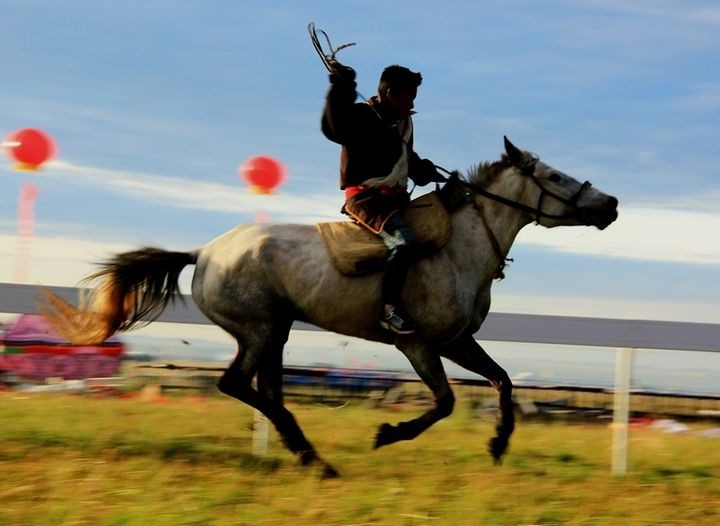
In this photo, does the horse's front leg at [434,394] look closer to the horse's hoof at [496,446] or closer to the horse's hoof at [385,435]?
the horse's hoof at [385,435]

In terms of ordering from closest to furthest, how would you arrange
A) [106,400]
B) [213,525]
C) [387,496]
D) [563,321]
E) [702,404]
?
[213,525], [387,496], [563,321], [106,400], [702,404]

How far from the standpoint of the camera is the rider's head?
6.15 meters

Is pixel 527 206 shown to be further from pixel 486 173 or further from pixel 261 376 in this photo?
pixel 261 376

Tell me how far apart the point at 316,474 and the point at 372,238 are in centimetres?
157

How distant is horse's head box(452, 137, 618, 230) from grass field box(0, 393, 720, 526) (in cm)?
171

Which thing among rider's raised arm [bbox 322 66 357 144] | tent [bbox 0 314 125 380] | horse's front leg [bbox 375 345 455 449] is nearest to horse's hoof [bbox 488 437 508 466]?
horse's front leg [bbox 375 345 455 449]

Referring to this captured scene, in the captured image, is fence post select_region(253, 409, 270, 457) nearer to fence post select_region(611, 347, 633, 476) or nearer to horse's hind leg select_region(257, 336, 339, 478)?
horse's hind leg select_region(257, 336, 339, 478)

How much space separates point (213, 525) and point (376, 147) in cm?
278

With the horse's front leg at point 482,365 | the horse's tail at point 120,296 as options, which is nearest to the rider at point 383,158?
the horse's front leg at point 482,365

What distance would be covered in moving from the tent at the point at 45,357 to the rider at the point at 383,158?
17.0ft

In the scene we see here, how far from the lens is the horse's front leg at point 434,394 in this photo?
5766 millimetres

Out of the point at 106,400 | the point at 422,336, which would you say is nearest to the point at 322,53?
the point at 422,336

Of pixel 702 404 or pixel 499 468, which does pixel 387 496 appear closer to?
pixel 499 468

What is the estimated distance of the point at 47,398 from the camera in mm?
8117
